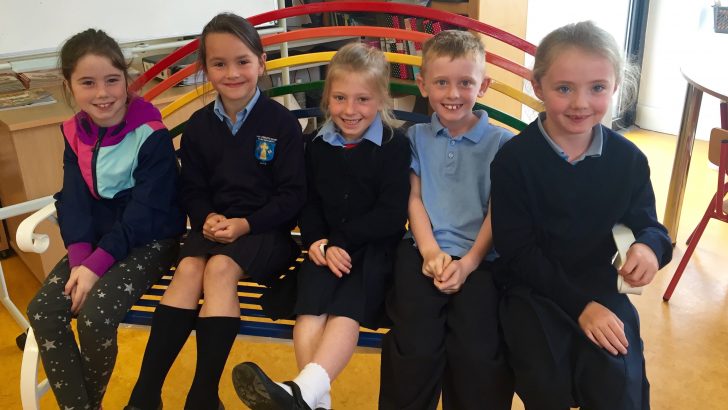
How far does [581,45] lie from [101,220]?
122 cm

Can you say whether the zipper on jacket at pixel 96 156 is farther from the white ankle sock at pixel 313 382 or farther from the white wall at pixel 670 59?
the white wall at pixel 670 59

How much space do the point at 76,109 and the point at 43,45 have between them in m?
0.32

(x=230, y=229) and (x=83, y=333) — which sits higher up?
(x=230, y=229)

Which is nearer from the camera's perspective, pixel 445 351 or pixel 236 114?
pixel 445 351

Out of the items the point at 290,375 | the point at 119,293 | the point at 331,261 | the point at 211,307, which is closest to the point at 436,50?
the point at 331,261

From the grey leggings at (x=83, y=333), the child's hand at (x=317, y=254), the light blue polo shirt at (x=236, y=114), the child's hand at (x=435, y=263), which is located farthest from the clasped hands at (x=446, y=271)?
the grey leggings at (x=83, y=333)

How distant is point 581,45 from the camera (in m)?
1.29

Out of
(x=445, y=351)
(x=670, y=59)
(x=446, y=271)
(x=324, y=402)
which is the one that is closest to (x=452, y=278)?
(x=446, y=271)

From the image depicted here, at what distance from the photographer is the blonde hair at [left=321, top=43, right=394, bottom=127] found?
1.52 metres

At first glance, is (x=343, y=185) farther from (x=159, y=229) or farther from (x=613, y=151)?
(x=613, y=151)

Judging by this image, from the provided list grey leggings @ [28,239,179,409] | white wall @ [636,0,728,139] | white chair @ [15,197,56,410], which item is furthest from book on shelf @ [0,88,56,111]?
white wall @ [636,0,728,139]

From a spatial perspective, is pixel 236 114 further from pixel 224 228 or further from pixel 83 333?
pixel 83 333

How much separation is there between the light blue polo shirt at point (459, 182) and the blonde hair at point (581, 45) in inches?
8.5

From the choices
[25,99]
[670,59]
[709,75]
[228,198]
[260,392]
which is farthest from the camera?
[670,59]
